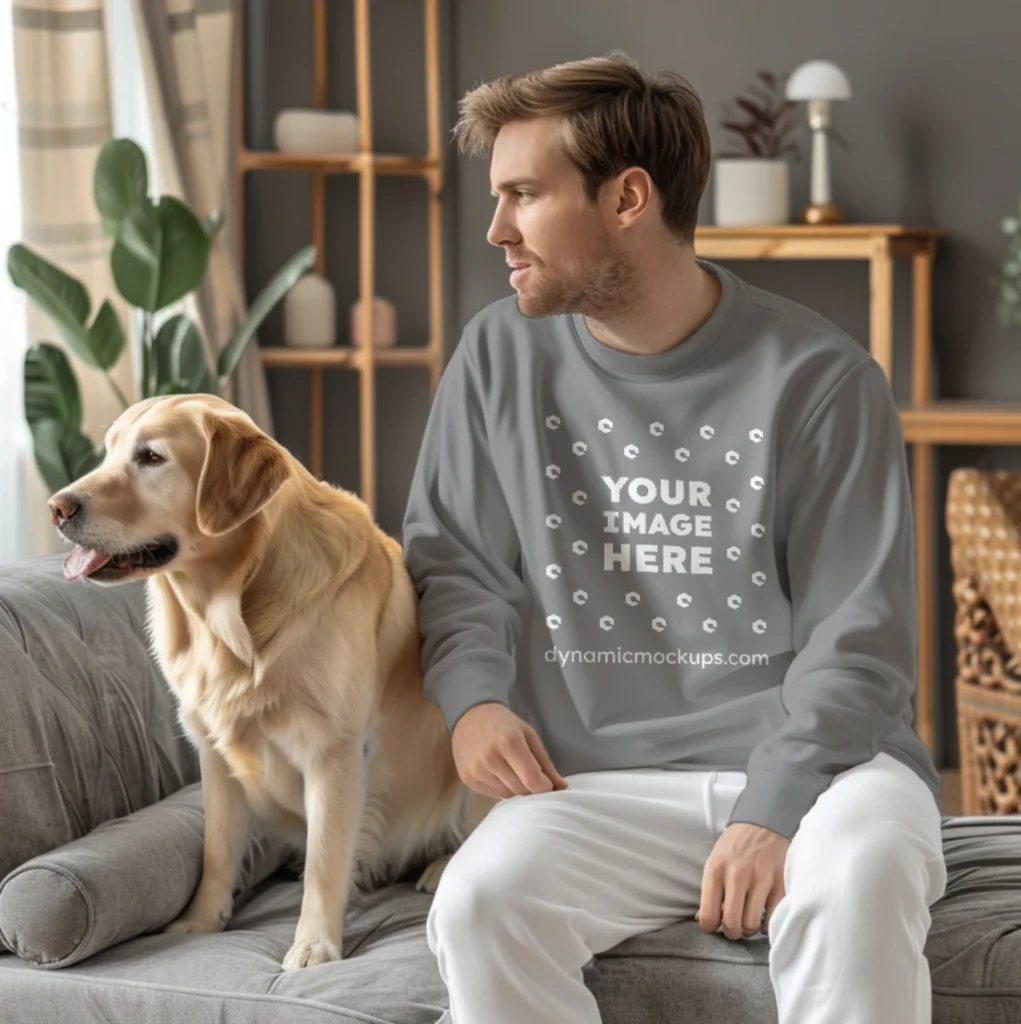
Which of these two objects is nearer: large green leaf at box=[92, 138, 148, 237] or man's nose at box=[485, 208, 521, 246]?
man's nose at box=[485, 208, 521, 246]

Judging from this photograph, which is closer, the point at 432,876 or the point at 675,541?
the point at 675,541

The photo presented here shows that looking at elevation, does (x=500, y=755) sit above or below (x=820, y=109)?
below

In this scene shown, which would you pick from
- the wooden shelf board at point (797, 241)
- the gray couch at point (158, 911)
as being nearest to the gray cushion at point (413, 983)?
the gray couch at point (158, 911)

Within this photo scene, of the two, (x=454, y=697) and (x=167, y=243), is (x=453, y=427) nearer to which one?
(x=454, y=697)

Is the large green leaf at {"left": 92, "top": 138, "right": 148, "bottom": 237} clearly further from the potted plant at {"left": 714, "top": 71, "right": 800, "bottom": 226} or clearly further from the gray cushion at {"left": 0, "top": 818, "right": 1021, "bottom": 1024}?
the gray cushion at {"left": 0, "top": 818, "right": 1021, "bottom": 1024}

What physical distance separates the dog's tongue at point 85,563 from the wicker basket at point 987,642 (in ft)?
6.50

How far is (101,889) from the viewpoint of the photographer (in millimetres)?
1662

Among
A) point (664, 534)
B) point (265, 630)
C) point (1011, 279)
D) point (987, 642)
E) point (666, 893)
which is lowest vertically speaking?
point (987, 642)

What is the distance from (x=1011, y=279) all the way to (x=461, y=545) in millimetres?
2567

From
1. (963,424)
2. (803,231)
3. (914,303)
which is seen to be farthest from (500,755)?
(914,303)

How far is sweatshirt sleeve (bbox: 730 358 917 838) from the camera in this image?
1.58 m

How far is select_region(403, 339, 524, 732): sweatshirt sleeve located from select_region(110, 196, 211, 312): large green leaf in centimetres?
147

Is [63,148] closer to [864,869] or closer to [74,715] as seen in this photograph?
[74,715]

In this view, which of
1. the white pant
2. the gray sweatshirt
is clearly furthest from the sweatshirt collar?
the white pant
